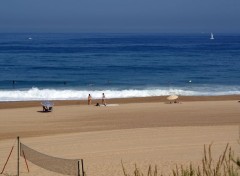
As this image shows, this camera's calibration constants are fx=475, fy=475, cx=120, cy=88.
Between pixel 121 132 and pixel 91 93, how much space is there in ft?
57.0

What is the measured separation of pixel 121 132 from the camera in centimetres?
2083

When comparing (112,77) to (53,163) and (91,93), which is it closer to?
(91,93)

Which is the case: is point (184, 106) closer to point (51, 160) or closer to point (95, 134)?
point (95, 134)

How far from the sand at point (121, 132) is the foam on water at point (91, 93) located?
162 inches

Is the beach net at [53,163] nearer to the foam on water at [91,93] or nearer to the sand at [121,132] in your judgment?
the sand at [121,132]

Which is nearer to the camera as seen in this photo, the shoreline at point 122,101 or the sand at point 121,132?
the sand at point 121,132

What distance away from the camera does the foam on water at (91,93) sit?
36.7m

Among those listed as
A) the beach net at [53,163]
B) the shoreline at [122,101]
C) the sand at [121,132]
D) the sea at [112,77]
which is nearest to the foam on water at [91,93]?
the sea at [112,77]

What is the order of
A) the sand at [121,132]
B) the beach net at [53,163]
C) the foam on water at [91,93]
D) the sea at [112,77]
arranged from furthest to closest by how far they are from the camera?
the sea at [112,77]
the foam on water at [91,93]
the sand at [121,132]
the beach net at [53,163]

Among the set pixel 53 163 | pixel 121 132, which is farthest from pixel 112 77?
pixel 53 163

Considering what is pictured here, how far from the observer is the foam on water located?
36650mm

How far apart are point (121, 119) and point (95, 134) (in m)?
4.70

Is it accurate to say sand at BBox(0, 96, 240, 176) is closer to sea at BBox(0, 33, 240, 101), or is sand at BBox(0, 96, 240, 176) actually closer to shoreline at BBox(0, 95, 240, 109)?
shoreline at BBox(0, 95, 240, 109)

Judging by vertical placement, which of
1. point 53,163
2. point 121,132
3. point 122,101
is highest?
point 122,101
